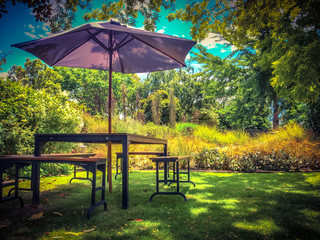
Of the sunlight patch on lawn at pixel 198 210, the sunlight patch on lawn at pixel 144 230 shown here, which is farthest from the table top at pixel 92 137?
the sunlight patch on lawn at pixel 198 210

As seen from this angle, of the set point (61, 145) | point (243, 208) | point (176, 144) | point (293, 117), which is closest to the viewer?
point (243, 208)

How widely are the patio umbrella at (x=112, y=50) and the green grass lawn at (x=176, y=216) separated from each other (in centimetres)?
77

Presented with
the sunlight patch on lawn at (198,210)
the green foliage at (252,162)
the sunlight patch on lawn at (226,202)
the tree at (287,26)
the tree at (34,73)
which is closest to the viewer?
the sunlight patch on lawn at (198,210)

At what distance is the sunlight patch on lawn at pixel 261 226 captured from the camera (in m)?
1.67

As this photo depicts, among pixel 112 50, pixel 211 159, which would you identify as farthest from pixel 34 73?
pixel 112 50

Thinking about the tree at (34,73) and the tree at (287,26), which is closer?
the tree at (287,26)

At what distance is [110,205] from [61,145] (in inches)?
127

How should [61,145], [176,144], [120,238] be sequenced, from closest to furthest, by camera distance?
[120,238] < [61,145] < [176,144]

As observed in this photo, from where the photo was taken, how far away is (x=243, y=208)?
2312 mm

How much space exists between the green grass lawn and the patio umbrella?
0.77 m

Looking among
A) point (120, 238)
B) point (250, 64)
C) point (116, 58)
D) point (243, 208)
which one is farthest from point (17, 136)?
point (250, 64)

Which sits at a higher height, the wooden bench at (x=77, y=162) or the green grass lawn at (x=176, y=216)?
the wooden bench at (x=77, y=162)

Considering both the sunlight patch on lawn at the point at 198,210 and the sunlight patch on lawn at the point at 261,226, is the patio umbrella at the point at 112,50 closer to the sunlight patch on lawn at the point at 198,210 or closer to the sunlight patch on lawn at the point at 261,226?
the sunlight patch on lawn at the point at 198,210

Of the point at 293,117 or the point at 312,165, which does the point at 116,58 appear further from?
the point at 293,117
